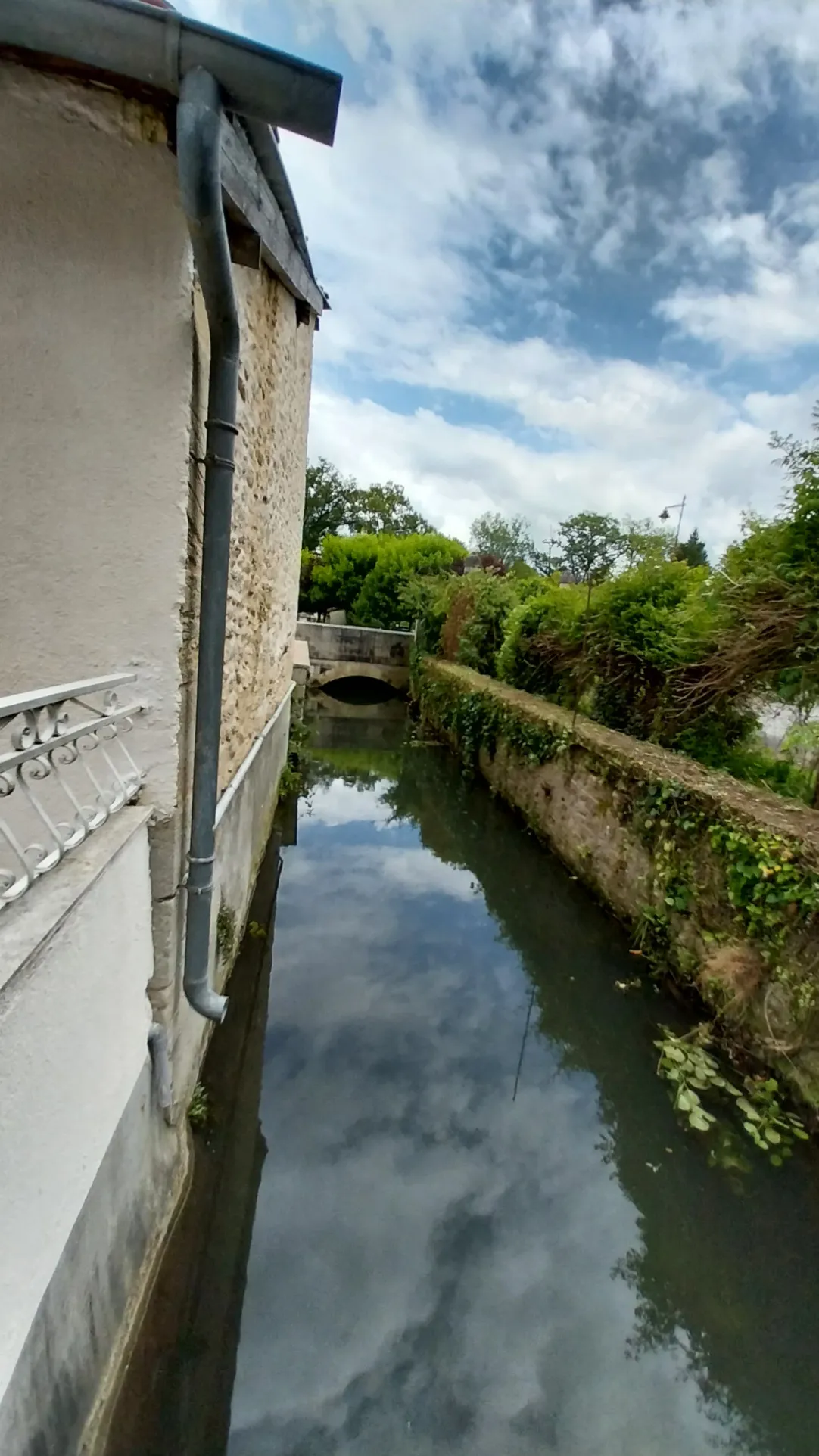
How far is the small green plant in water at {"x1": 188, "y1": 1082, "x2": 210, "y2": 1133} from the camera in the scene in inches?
139

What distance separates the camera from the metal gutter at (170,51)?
5.80 ft

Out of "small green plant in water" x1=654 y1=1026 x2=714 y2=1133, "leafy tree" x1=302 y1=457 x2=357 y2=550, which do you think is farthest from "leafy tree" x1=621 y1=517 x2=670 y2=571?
"leafy tree" x1=302 y1=457 x2=357 y2=550

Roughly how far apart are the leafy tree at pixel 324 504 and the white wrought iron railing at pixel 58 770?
123 ft

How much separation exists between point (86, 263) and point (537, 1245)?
4.86 metres

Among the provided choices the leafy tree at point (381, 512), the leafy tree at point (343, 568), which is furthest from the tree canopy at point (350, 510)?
the leafy tree at point (343, 568)

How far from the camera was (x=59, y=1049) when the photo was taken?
1.67 meters

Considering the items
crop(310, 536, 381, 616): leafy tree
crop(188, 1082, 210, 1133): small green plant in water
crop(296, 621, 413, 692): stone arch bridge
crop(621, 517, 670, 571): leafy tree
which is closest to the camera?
crop(188, 1082, 210, 1133): small green plant in water

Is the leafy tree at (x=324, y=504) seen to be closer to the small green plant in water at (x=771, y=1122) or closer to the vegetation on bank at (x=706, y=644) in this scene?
the vegetation on bank at (x=706, y=644)

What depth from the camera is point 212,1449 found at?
228 cm

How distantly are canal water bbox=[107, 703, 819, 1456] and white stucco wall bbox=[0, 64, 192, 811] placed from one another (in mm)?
2786

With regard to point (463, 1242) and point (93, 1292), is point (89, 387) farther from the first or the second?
point (463, 1242)

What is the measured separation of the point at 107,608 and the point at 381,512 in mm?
42790

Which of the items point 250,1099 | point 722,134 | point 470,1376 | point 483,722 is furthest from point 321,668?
point 470,1376

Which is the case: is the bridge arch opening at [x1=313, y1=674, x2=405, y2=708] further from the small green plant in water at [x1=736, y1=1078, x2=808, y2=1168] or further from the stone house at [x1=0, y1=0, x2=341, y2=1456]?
the stone house at [x1=0, y1=0, x2=341, y2=1456]
